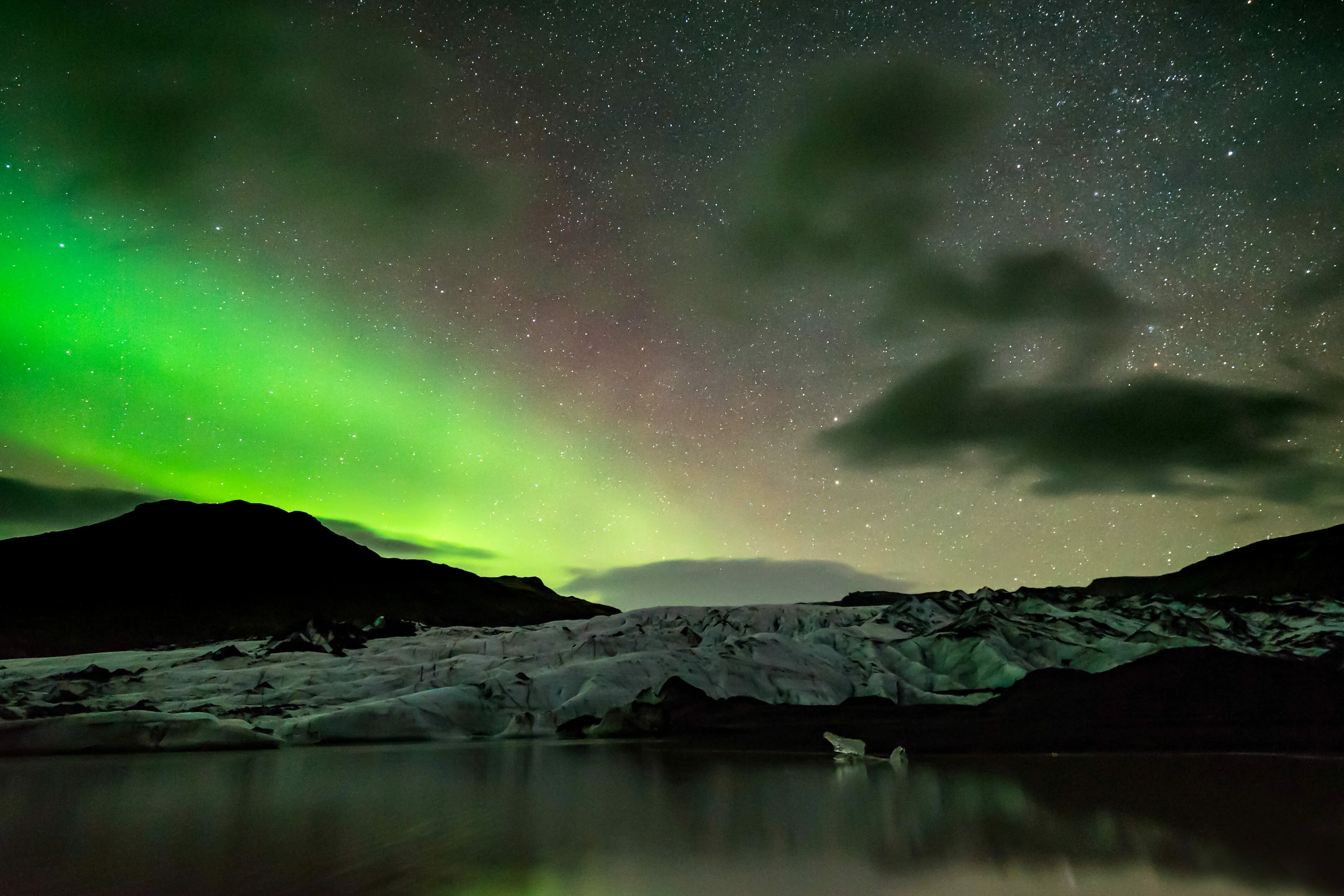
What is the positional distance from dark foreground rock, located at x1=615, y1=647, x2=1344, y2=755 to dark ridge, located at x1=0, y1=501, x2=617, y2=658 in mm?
61967

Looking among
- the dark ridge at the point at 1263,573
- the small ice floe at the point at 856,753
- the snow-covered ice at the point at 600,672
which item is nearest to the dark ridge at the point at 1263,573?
the dark ridge at the point at 1263,573

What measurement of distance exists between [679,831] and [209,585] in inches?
3516

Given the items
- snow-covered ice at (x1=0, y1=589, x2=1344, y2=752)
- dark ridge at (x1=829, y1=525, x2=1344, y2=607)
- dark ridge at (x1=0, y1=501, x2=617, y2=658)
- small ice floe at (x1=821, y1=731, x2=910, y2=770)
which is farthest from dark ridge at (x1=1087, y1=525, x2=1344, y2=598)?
dark ridge at (x1=0, y1=501, x2=617, y2=658)

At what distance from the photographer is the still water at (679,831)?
11.8 feet

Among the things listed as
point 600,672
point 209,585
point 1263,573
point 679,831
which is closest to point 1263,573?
point 1263,573

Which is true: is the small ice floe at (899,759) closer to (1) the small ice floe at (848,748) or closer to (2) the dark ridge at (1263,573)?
(1) the small ice floe at (848,748)

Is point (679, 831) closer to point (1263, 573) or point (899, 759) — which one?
point (899, 759)

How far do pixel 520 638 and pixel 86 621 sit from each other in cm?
6807

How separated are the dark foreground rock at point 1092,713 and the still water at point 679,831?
4078 millimetres

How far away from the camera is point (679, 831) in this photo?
4.90 m

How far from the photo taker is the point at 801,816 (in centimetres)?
541

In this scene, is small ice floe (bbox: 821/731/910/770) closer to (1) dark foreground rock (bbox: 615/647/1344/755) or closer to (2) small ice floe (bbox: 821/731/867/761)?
(2) small ice floe (bbox: 821/731/867/761)

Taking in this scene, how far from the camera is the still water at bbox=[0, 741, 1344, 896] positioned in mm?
3584

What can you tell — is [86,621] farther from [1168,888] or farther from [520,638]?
[1168,888]
